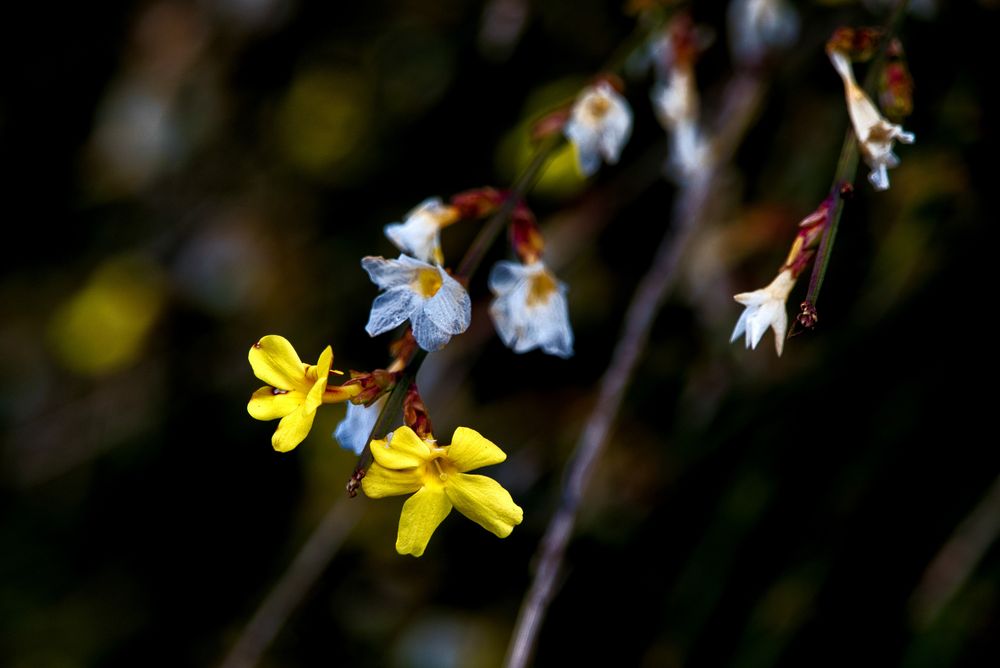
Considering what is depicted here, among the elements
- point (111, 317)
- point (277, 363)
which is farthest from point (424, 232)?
point (111, 317)

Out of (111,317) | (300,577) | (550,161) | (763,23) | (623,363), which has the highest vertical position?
(763,23)

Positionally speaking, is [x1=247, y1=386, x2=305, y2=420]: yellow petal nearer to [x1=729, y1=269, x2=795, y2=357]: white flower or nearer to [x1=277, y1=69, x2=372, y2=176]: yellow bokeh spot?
[x1=729, y1=269, x2=795, y2=357]: white flower

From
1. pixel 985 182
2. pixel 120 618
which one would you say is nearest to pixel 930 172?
pixel 985 182

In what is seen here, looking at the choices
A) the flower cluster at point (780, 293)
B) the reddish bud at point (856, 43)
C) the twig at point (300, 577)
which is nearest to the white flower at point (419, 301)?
the flower cluster at point (780, 293)

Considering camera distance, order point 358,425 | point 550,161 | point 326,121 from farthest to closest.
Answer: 1. point 326,121
2. point 550,161
3. point 358,425

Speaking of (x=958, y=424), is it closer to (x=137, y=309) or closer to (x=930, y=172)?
(x=930, y=172)

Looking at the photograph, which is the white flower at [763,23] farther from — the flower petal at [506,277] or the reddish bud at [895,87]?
the flower petal at [506,277]

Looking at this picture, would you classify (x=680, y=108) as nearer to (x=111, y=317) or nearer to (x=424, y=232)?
(x=424, y=232)

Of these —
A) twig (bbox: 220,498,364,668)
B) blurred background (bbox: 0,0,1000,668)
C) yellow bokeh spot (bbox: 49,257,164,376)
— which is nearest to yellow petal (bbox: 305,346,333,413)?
blurred background (bbox: 0,0,1000,668)
